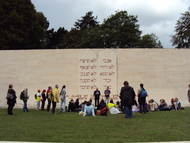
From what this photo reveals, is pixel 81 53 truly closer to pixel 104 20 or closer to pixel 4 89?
pixel 4 89

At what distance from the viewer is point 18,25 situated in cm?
3138

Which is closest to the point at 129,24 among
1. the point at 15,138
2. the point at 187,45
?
the point at 187,45

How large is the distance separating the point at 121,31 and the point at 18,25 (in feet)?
53.4

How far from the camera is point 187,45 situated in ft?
124

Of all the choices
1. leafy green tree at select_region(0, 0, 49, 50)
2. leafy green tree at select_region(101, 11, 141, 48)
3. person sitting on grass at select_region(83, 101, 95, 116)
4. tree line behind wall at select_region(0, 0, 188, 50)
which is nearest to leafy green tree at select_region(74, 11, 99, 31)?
tree line behind wall at select_region(0, 0, 188, 50)

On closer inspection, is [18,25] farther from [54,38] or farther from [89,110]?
[89,110]

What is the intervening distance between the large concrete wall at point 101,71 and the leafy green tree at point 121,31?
1784 cm

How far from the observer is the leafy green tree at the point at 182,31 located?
37.2m

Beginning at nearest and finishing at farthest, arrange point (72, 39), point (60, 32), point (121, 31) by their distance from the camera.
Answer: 1. point (121, 31)
2. point (72, 39)
3. point (60, 32)

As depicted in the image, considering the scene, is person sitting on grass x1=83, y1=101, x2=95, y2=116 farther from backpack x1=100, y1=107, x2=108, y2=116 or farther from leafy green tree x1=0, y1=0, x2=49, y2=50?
leafy green tree x1=0, y1=0, x2=49, y2=50

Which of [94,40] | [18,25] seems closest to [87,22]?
[94,40]

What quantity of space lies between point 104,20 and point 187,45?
555 inches

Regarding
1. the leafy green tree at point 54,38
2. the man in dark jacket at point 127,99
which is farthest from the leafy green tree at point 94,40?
the man in dark jacket at point 127,99

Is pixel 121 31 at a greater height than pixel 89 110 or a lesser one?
greater
